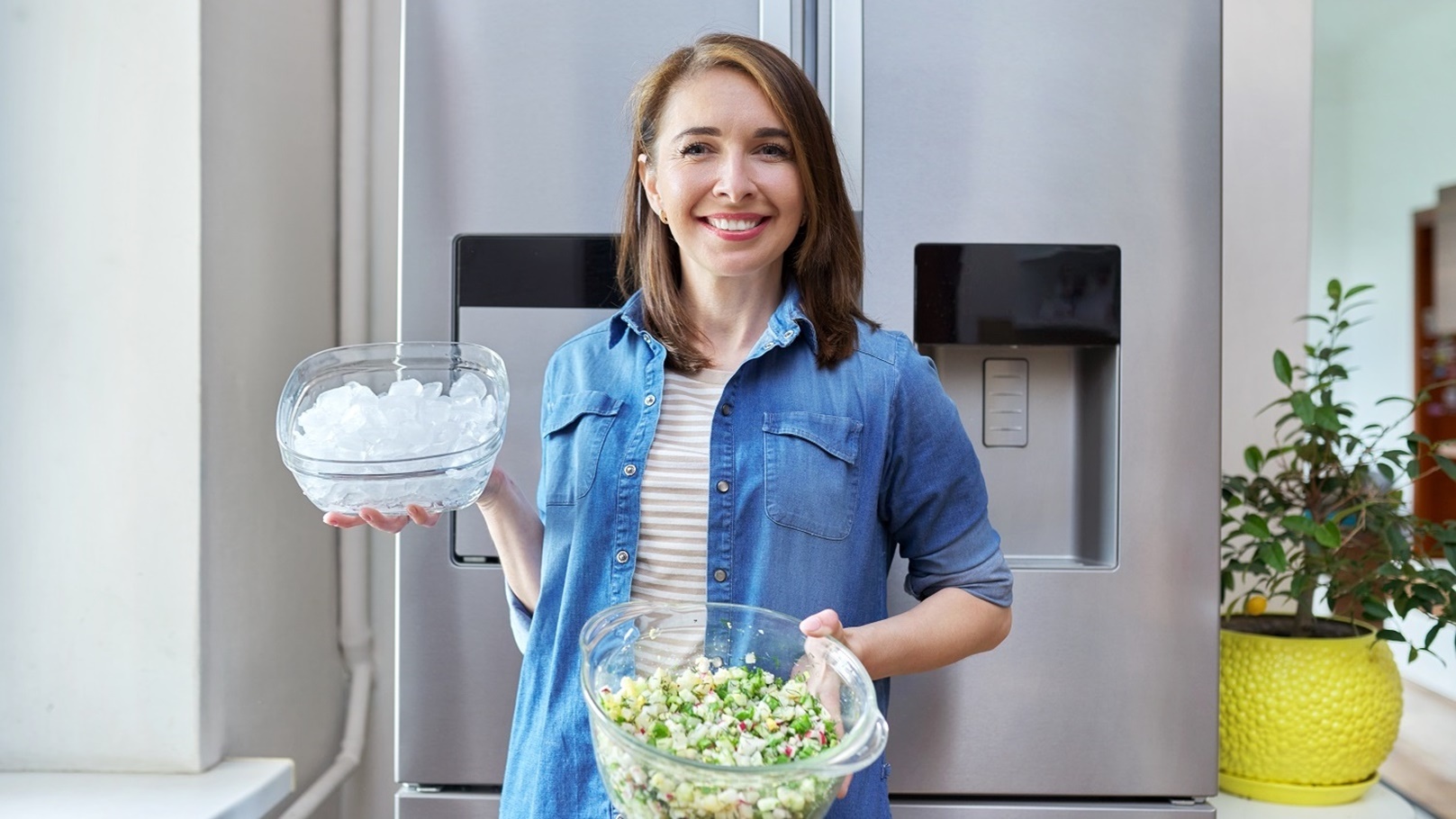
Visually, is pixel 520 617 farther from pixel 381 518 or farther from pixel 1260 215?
pixel 1260 215

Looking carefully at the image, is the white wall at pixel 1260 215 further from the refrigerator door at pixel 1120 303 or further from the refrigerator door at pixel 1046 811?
the refrigerator door at pixel 1046 811

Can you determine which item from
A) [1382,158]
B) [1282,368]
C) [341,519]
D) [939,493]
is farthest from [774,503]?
[1382,158]

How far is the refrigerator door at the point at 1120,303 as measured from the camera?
131 centimetres

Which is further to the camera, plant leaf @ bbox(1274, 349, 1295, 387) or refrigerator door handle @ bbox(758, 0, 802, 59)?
plant leaf @ bbox(1274, 349, 1295, 387)

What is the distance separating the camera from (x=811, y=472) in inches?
40.2

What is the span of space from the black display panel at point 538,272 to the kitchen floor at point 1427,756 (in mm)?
2192

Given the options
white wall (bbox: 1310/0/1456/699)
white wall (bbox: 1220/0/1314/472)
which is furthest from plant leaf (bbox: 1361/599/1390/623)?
white wall (bbox: 1310/0/1456/699)

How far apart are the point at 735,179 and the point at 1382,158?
237 inches

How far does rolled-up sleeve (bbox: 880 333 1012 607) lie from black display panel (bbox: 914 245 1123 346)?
0.28 meters

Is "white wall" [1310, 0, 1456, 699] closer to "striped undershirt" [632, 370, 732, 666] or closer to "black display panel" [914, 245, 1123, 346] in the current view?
"black display panel" [914, 245, 1123, 346]

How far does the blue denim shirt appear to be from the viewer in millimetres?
1015

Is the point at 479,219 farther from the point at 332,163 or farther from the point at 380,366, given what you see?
the point at 332,163

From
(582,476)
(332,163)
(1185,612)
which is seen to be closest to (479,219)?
(582,476)

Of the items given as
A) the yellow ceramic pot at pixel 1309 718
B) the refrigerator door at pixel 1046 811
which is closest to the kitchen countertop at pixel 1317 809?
the yellow ceramic pot at pixel 1309 718
